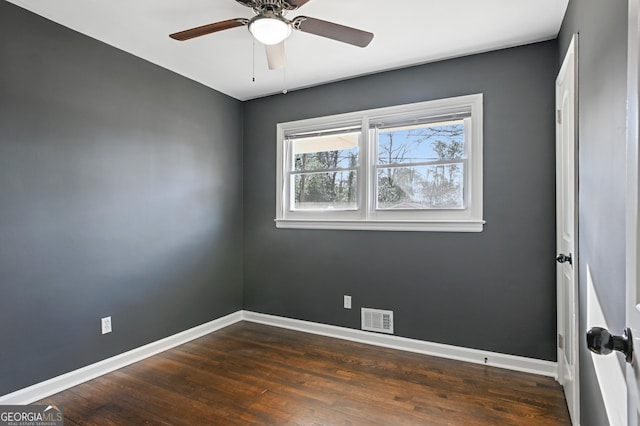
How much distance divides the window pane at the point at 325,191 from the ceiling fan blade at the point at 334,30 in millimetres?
1532

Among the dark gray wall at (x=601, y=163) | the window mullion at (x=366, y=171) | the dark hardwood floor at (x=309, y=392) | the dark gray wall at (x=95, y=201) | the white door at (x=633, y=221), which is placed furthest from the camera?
the window mullion at (x=366, y=171)

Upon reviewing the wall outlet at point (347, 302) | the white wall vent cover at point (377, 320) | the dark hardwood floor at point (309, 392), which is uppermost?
A: the wall outlet at point (347, 302)

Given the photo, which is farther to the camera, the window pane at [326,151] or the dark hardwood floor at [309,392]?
the window pane at [326,151]

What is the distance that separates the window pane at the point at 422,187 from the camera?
299 cm

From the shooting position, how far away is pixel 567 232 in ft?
7.42

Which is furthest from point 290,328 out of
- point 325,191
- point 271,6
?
point 271,6

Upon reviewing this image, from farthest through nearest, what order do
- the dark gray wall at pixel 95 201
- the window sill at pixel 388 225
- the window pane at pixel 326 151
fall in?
the window pane at pixel 326 151 → the window sill at pixel 388 225 → the dark gray wall at pixel 95 201

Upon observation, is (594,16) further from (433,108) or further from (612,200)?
(433,108)

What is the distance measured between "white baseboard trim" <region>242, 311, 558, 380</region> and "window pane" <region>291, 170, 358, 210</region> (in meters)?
1.21

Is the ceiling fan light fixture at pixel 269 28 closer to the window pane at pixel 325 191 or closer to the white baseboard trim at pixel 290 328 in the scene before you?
the window pane at pixel 325 191

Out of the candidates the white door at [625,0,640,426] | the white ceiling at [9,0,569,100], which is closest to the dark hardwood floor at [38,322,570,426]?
the white door at [625,0,640,426]

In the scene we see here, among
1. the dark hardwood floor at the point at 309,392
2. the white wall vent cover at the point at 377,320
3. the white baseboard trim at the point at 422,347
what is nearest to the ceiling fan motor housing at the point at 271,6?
the dark hardwood floor at the point at 309,392

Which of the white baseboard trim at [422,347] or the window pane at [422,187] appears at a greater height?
the window pane at [422,187]

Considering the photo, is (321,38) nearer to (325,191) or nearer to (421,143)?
(421,143)
